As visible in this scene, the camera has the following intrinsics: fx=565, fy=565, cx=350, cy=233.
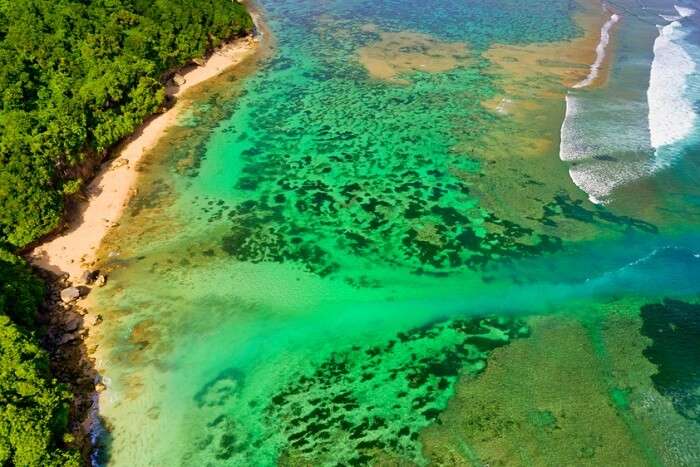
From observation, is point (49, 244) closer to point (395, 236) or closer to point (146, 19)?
point (395, 236)

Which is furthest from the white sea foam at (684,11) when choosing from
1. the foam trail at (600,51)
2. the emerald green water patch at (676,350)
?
the emerald green water patch at (676,350)

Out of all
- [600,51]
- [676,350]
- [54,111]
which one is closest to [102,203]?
[54,111]

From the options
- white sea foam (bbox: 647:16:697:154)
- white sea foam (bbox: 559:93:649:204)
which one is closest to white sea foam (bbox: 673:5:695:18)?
white sea foam (bbox: 647:16:697:154)

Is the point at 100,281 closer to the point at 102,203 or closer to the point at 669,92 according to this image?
the point at 102,203

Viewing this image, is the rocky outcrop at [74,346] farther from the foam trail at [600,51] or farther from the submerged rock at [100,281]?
the foam trail at [600,51]

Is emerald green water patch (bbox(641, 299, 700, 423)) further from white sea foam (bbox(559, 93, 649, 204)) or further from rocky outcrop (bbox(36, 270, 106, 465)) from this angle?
rocky outcrop (bbox(36, 270, 106, 465))
